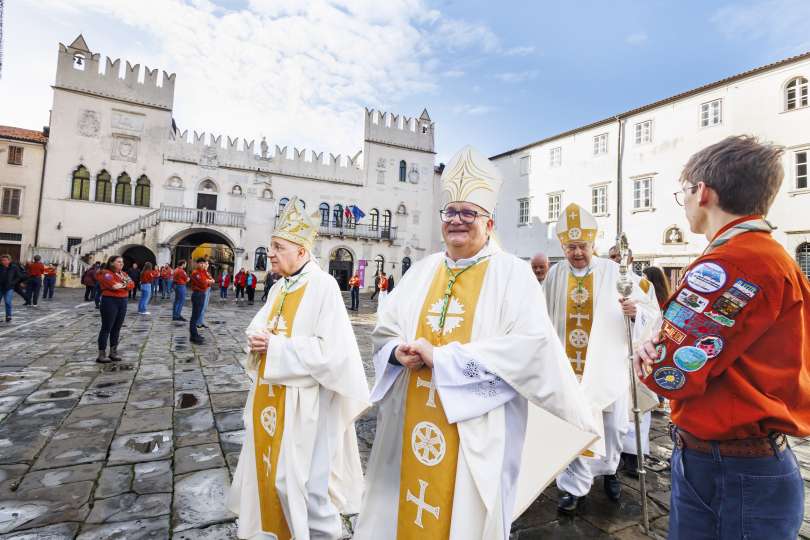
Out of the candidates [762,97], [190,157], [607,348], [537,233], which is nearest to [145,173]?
[190,157]

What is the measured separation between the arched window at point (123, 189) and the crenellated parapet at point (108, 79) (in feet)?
16.5

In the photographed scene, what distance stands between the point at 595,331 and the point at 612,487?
3.61 ft

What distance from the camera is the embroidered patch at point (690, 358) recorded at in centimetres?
123

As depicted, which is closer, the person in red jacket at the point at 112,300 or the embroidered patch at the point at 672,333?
the embroidered patch at the point at 672,333

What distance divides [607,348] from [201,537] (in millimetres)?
2985

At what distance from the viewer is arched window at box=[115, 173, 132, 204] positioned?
24766mm

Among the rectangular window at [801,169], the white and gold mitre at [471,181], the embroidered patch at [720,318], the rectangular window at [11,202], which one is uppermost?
the rectangular window at [801,169]

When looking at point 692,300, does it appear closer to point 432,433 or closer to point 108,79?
point 432,433

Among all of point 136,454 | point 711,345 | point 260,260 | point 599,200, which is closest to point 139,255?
point 260,260

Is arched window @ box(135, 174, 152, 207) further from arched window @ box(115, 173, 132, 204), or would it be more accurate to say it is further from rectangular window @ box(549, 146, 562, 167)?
rectangular window @ box(549, 146, 562, 167)

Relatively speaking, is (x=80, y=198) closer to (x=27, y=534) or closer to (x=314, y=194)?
(x=314, y=194)

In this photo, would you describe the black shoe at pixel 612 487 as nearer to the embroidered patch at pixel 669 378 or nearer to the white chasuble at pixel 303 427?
the white chasuble at pixel 303 427

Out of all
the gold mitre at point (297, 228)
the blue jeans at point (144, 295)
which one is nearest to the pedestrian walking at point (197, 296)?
the blue jeans at point (144, 295)

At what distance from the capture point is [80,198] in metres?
24.1
